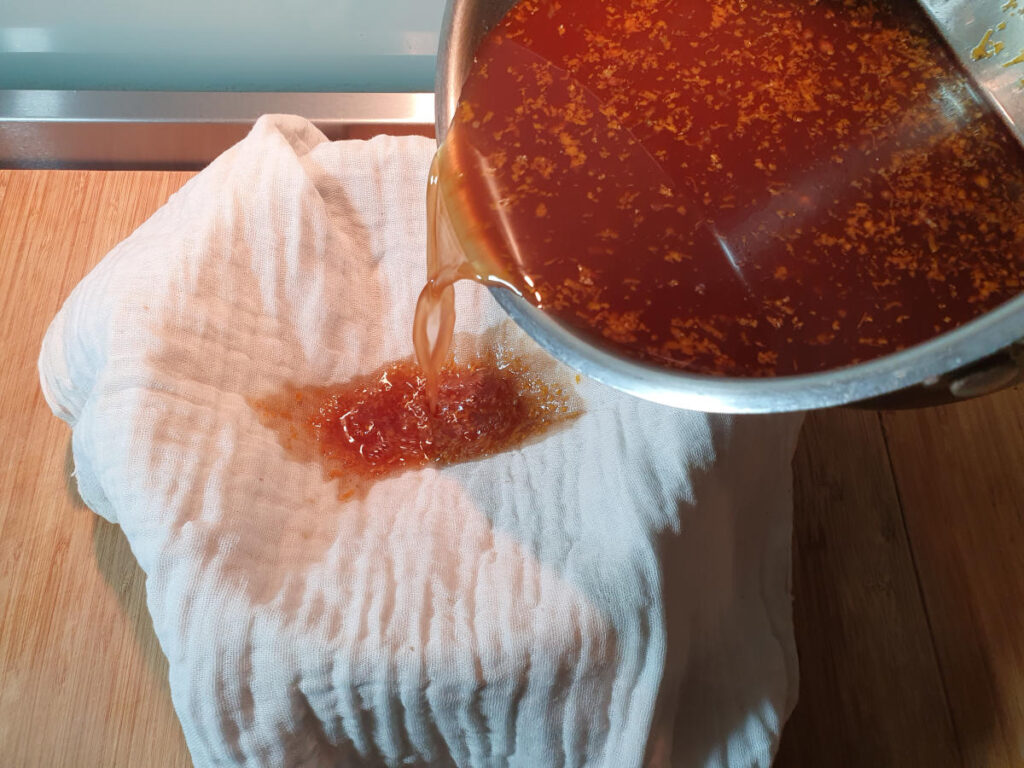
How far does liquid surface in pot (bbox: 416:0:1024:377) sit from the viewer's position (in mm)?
527

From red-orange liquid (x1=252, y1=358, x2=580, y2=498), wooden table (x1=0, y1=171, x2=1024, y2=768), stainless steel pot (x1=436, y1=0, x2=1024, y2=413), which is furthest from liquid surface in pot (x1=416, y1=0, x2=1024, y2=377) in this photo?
wooden table (x1=0, y1=171, x2=1024, y2=768)

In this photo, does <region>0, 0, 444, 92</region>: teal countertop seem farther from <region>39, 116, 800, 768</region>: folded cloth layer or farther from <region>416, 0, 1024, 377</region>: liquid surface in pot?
<region>416, 0, 1024, 377</region>: liquid surface in pot

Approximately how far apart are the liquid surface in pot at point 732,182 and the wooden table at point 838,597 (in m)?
0.31

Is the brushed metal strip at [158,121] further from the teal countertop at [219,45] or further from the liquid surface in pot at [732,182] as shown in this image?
the liquid surface in pot at [732,182]

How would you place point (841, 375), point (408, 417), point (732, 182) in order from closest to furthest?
point (841, 375) → point (732, 182) → point (408, 417)

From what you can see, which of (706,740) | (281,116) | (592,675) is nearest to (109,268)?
(281,116)

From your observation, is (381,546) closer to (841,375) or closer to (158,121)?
(841,375)

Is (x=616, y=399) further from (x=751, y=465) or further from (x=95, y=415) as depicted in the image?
(x=95, y=415)

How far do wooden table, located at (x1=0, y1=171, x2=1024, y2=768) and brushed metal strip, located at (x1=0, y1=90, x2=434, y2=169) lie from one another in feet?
0.54

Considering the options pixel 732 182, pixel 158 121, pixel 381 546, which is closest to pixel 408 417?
pixel 381 546

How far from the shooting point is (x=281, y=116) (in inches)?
31.7

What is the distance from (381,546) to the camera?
0.65 m

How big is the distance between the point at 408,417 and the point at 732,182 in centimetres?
32

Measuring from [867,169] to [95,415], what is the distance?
0.53 metres
